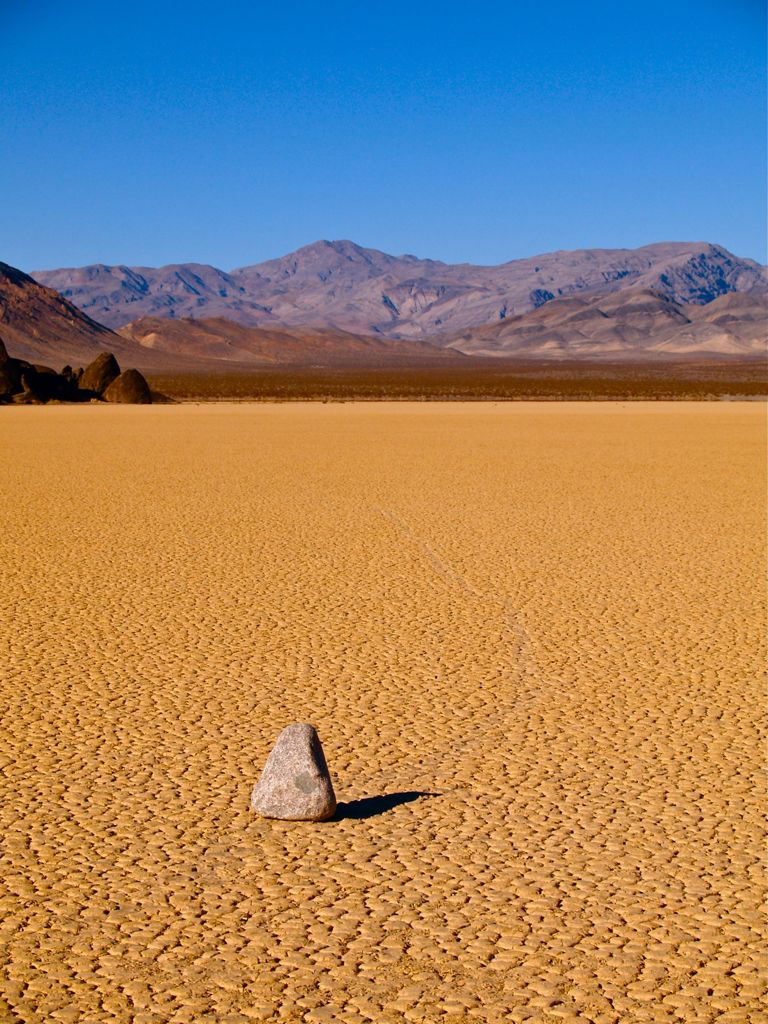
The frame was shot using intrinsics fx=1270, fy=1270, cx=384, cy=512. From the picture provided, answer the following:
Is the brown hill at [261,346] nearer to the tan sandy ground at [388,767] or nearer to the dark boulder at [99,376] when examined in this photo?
the dark boulder at [99,376]

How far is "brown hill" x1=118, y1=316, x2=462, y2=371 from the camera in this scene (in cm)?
14824

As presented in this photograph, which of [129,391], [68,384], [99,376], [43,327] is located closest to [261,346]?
[43,327]

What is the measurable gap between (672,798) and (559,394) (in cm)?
5153

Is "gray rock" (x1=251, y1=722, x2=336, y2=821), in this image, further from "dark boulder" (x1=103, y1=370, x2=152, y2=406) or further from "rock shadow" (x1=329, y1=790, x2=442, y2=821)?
"dark boulder" (x1=103, y1=370, x2=152, y2=406)

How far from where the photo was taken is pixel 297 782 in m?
5.00

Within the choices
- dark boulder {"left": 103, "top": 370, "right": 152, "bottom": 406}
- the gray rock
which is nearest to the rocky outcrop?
dark boulder {"left": 103, "top": 370, "right": 152, "bottom": 406}

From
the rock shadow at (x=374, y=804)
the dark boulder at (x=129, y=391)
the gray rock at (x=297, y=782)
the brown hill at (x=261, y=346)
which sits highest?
the brown hill at (x=261, y=346)

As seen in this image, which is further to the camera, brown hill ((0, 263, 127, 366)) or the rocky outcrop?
brown hill ((0, 263, 127, 366))

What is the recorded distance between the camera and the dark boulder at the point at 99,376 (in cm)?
4591

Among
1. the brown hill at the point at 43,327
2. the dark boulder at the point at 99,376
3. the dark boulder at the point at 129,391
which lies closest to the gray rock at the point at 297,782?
the dark boulder at the point at 129,391

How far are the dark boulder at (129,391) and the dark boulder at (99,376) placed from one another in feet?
2.40

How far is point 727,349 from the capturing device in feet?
567

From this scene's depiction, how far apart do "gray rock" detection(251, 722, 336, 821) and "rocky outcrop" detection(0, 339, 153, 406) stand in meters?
39.3

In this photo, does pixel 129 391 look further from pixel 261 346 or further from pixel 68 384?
pixel 261 346
